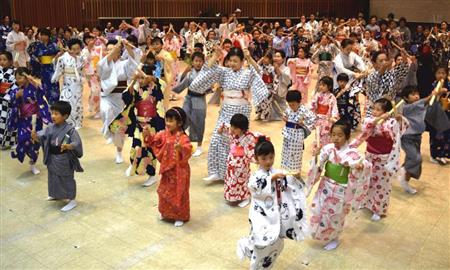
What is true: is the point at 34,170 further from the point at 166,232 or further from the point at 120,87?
the point at 166,232

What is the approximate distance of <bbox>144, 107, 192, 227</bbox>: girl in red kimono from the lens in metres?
5.08

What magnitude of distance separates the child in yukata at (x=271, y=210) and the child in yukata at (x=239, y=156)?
1.50m

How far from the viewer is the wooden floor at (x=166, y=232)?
15.1 ft

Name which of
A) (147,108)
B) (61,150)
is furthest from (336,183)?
(61,150)

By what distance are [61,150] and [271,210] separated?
2.74 m

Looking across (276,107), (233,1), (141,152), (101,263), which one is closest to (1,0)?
(233,1)

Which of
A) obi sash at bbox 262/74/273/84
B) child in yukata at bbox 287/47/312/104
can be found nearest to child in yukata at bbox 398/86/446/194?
→ obi sash at bbox 262/74/273/84

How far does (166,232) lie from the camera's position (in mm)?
5152

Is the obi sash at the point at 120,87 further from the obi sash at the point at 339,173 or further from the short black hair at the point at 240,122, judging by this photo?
the obi sash at the point at 339,173

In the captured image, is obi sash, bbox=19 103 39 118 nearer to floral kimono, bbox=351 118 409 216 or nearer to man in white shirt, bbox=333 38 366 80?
floral kimono, bbox=351 118 409 216

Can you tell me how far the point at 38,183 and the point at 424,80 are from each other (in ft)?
26.0

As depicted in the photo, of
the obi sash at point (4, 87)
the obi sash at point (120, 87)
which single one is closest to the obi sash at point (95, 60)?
the obi sash at point (4, 87)

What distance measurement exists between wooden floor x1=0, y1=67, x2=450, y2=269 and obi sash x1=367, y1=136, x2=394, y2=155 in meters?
0.78

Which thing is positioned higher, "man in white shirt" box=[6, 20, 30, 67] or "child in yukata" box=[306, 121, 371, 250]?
"man in white shirt" box=[6, 20, 30, 67]
